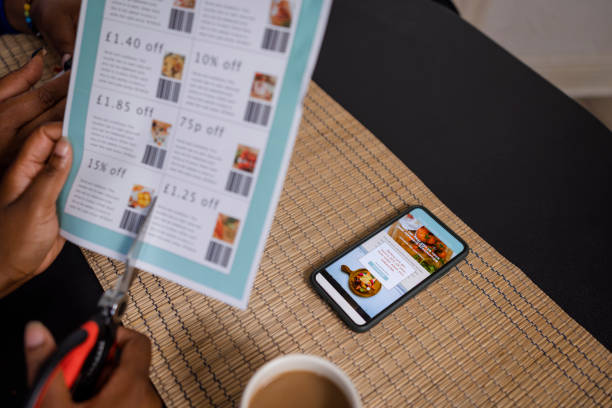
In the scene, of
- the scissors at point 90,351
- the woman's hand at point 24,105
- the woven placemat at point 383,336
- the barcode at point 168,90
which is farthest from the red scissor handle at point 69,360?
the woman's hand at point 24,105

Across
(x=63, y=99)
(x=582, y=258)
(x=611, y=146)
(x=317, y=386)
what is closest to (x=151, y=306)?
(x=317, y=386)

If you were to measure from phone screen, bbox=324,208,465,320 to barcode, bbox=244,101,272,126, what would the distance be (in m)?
0.22

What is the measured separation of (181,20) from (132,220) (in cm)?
22

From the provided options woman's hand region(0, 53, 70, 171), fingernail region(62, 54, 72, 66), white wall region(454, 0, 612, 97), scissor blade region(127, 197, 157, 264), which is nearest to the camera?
scissor blade region(127, 197, 157, 264)

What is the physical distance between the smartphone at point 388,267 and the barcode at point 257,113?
0.72ft

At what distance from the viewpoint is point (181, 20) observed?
0.45m

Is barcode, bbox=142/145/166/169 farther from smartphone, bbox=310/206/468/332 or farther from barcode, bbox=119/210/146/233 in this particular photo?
smartphone, bbox=310/206/468/332

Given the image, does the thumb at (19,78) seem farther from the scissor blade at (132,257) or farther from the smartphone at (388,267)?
the smartphone at (388,267)

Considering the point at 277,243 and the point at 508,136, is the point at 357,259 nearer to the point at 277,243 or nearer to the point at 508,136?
the point at 277,243

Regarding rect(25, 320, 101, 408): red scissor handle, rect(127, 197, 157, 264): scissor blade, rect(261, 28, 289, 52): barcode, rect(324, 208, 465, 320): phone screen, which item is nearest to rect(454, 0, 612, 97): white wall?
rect(324, 208, 465, 320): phone screen

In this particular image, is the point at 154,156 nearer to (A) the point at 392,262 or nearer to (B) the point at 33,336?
(B) the point at 33,336

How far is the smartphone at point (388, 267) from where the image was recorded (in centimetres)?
52

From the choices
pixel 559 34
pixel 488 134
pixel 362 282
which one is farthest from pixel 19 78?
pixel 559 34

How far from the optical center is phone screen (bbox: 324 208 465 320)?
21.0 inches
